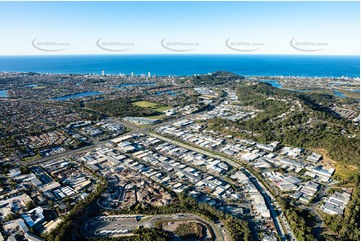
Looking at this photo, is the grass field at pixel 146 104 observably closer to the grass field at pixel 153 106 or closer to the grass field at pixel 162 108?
the grass field at pixel 153 106

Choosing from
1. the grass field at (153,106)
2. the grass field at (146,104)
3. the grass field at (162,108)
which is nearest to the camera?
the grass field at (162,108)

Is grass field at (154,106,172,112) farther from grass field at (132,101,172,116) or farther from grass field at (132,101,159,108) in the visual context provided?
grass field at (132,101,159,108)

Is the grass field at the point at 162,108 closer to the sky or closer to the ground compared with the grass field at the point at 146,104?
closer to the ground

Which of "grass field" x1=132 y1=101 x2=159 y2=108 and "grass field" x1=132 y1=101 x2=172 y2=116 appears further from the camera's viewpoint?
"grass field" x1=132 y1=101 x2=159 y2=108

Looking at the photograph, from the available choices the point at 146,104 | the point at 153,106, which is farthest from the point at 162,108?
the point at 146,104

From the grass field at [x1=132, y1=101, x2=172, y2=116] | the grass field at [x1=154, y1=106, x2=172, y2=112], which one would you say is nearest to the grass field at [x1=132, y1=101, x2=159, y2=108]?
the grass field at [x1=132, y1=101, x2=172, y2=116]

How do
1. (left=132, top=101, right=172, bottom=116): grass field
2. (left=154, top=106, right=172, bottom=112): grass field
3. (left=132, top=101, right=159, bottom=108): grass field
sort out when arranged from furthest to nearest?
(left=132, top=101, right=159, bottom=108): grass field, (left=132, top=101, right=172, bottom=116): grass field, (left=154, top=106, right=172, bottom=112): grass field

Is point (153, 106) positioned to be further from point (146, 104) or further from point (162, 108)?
point (146, 104)

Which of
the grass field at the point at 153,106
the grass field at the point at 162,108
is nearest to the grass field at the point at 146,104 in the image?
the grass field at the point at 153,106

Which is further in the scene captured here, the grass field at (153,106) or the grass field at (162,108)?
the grass field at (153,106)

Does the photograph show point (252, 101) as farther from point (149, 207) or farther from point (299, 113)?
point (149, 207)

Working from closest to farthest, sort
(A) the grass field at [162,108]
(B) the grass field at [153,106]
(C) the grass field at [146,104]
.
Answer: (A) the grass field at [162,108] → (B) the grass field at [153,106] → (C) the grass field at [146,104]

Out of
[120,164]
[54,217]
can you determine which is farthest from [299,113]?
[54,217]
